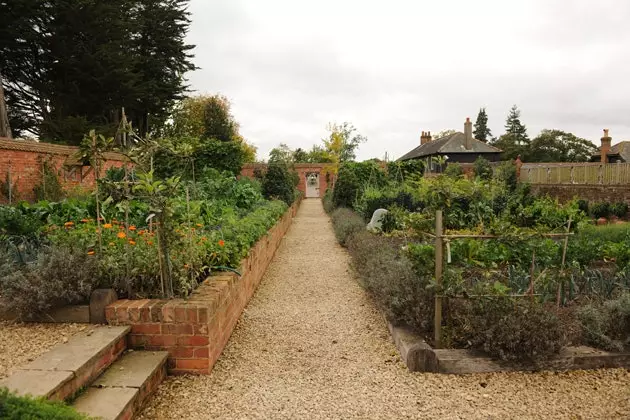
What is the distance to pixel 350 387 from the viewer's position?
301 centimetres

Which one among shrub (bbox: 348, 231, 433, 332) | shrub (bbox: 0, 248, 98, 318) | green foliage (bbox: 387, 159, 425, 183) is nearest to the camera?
shrub (bbox: 0, 248, 98, 318)

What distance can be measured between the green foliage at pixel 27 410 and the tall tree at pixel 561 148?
53.8 meters

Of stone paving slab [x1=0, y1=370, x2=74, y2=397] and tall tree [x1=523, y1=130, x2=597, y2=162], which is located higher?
tall tree [x1=523, y1=130, x2=597, y2=162]

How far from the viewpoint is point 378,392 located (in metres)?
2.93

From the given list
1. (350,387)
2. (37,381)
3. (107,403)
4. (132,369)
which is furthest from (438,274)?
(37,381)

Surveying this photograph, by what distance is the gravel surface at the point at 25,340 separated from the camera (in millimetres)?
2633

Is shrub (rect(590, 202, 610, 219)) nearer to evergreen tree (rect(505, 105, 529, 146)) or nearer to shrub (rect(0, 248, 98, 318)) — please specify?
shrub (rect(0, 248, 98, 318))

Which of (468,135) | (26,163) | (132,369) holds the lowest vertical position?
(132,369)

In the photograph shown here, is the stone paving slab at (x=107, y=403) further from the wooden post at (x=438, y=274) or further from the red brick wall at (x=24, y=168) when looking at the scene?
the red brick wall at (x=24, y=168)

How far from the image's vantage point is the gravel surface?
263cm

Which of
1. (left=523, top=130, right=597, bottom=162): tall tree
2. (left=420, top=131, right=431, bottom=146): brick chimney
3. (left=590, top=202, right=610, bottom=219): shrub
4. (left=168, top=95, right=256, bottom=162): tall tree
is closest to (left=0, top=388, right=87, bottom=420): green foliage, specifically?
(left=590, top=202, right=610, bottom=219): shrub

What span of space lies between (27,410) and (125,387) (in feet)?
3.65

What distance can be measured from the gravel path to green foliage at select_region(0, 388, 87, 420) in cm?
110

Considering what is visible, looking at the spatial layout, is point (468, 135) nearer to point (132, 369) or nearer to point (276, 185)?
point (276, 185)
